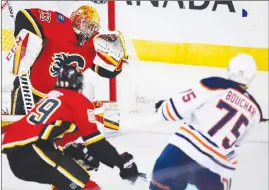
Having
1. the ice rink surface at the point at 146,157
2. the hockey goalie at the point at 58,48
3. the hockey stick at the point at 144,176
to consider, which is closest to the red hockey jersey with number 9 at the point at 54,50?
the hockey goalie at the point at 58,48

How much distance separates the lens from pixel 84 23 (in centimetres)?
196

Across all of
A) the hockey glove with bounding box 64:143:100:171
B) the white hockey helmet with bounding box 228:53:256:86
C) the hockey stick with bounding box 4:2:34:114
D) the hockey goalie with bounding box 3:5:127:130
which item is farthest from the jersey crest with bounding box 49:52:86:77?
the white hockey helmet with bounding box 228:53:256:86

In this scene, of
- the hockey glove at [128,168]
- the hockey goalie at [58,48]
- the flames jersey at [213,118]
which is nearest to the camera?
the flames jersey at [213,118]

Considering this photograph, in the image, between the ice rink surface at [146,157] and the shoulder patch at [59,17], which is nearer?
the ice rink surface at [146,157]

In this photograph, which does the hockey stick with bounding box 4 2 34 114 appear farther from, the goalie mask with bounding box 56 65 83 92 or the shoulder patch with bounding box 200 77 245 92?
the shoulder patch with bounding box 200 77 245 92

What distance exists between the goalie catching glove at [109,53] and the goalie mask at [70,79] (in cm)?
19

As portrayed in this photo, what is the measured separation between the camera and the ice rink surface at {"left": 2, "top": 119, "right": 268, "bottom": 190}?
1.88m

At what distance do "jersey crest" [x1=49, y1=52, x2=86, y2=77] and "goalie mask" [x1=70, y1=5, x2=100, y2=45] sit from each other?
0.19 feet

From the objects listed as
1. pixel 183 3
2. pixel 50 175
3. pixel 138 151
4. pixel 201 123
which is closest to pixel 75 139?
pixel 50 175

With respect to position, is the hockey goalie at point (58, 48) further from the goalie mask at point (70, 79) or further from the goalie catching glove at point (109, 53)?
the goalie mask at point (70, 79)

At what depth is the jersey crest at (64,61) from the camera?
1.95 meters

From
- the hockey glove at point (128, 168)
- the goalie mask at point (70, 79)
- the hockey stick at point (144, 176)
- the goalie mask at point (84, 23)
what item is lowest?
the hockey stick at point (144, 176)

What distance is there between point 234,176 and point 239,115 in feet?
1.15

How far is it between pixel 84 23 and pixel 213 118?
0.59 metres
